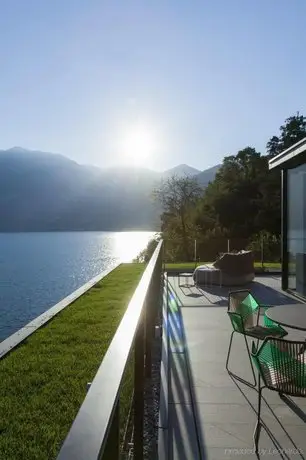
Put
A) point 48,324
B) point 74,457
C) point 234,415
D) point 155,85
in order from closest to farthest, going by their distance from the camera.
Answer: point 74,457 < point 234,415 < point 48,324 < point 155,85

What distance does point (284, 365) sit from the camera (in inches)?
112

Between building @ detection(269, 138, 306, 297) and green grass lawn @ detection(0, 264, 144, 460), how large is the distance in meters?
3.58

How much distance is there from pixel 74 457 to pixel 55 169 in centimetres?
16900

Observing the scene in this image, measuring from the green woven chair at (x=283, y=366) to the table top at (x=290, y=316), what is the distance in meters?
0.45

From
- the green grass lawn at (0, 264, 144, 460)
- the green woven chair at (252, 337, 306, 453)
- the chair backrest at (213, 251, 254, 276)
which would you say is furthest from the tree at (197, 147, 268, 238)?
the green woven chair at (252, 337, 306, 453)

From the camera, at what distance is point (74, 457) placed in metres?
0.68

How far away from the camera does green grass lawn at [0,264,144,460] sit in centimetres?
323

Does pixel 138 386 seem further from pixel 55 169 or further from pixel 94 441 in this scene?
pixel 55 169

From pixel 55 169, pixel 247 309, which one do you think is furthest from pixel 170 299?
pixel 55 169

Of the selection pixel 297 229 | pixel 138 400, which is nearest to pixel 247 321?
pixel 138 400

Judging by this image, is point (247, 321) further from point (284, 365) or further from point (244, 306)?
point (284, 365)

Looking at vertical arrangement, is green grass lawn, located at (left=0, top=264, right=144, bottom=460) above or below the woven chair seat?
below

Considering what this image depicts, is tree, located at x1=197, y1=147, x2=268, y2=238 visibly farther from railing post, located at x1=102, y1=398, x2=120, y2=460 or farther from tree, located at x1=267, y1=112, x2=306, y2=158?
railing post, located at x1=102, y1=398, x2=120, y2=460

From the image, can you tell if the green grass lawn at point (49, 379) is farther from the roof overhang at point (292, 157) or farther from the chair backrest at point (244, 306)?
the roof overhang at point (292, 157)
